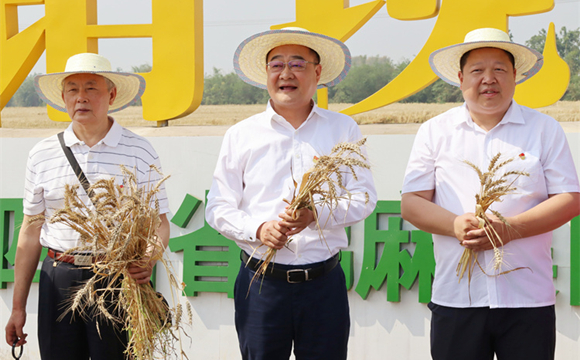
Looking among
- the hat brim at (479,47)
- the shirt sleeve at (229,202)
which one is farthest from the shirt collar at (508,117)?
the shirt sleeve at (229,202)

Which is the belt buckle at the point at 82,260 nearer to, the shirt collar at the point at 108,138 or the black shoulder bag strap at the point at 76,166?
the black shoulder bag strap at the point at 76,166

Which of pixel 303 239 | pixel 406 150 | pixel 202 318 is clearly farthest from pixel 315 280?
pixel 202 318

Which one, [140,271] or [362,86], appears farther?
[362,86]

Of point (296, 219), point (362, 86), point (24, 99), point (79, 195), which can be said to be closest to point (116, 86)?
point (79, 195)

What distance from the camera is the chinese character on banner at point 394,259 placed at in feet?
11.0

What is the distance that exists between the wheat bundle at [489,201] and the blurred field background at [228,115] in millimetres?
5909

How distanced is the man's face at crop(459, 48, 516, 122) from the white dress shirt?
1.53 feet

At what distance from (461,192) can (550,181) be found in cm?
31

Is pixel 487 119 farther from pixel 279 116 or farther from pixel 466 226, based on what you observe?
pixel 279 116

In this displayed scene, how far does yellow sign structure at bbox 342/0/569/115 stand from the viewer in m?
3.29

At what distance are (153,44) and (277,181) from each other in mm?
2138

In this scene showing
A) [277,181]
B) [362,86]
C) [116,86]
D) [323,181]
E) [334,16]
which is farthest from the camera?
[362,86]

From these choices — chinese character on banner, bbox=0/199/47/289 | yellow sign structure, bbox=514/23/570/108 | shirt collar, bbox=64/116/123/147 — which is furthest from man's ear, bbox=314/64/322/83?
chinese character on banner, bbox=0/199/47/289

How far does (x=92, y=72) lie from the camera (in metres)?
2.40
